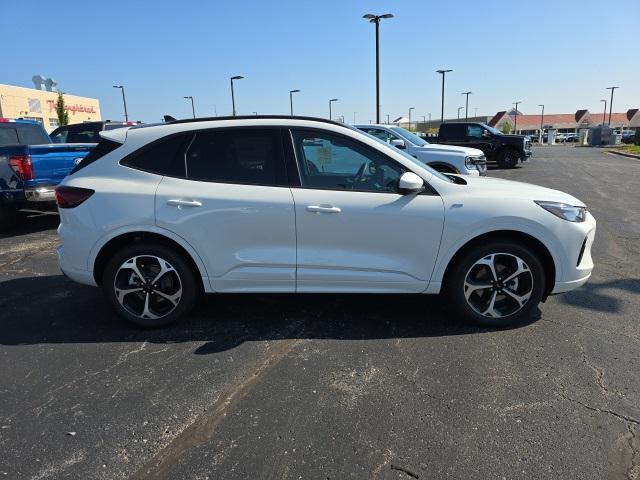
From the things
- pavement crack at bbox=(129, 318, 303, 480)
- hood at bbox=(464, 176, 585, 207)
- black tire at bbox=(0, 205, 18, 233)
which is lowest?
pavement crack at bbox=(129, 318, 303, 480)

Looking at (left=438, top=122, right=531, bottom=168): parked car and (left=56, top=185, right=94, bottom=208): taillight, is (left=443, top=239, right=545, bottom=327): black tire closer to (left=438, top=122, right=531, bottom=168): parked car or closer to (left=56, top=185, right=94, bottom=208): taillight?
(left=56, top=185, right=94, bottom=208): taillight

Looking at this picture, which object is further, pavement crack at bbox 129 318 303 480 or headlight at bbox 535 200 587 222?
headlight at bbox 535 200 587 222

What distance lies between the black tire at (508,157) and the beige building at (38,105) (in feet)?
106

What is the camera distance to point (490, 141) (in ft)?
66.2

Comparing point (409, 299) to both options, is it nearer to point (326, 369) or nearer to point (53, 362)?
point (326, 369)

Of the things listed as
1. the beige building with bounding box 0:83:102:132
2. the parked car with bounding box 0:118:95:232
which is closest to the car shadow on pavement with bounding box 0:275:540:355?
the parked car with bounding box 0:118:95:232

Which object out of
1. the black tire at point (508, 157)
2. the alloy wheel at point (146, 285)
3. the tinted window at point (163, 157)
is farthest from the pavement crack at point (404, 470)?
the black tire at point (508, 157)

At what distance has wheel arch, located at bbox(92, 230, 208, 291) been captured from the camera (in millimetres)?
4008

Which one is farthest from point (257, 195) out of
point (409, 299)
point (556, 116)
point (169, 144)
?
point (556, 116)

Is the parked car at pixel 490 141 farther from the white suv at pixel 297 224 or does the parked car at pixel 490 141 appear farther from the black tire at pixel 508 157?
the white suv at pixel 297 224

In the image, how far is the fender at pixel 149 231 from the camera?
156 inches

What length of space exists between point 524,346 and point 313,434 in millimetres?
1938

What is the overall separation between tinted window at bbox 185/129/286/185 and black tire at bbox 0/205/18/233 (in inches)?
225

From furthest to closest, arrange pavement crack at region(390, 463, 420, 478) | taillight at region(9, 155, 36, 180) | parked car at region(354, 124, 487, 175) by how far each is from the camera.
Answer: parked car at region(354, 124, 487, 175), taillight at region(9, 155, 36, 180), pavement crack at region(390, 463, 420, 478)
